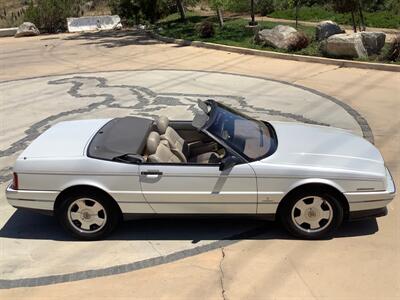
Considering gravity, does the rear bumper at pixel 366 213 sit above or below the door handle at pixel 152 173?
below

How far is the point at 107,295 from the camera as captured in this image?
4.56 metres

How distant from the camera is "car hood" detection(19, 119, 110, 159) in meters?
5.51

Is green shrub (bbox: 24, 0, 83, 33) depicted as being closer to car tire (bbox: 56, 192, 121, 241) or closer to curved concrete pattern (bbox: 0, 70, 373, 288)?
curved concrete pattern (bbox: 0, 70, 373, 288)

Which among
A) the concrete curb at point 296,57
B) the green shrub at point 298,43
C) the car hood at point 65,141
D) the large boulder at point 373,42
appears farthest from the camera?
the green shrub at point 298,43

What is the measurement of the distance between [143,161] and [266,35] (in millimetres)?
12406

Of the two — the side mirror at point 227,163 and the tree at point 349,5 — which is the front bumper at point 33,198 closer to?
the side mirror at point 227,163


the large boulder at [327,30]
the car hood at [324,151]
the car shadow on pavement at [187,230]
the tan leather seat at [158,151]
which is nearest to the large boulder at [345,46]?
the large boulder at [327,30]

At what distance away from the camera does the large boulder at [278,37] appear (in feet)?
52.5

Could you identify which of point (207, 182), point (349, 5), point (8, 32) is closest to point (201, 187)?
point (207, 182)

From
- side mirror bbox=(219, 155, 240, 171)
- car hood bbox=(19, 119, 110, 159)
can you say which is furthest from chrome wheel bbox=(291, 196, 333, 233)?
car hood bbox=(19, 119, 110, 159)

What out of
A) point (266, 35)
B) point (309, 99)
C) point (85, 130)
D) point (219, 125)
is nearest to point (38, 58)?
point (266, 35)

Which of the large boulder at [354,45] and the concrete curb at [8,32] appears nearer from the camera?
the large boulder at [354,45]

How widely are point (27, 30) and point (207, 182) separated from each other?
22.3 meters

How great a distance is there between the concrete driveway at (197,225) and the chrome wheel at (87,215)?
0.60 ft
